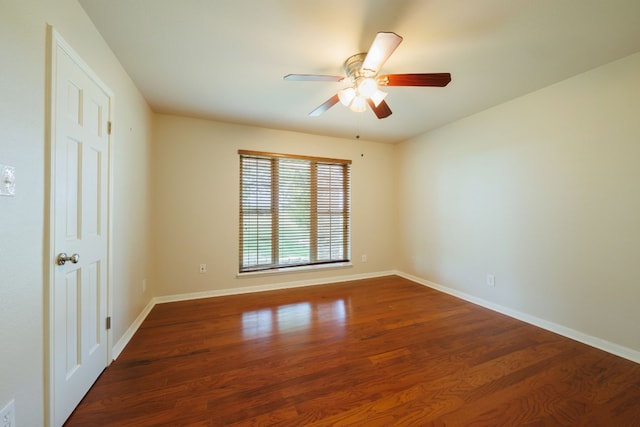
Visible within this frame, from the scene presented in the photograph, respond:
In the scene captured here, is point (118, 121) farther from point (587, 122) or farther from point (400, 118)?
point (587, 122)

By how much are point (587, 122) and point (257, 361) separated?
3.56m

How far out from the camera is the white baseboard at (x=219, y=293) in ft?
6.92

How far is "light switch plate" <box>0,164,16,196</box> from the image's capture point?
93cm

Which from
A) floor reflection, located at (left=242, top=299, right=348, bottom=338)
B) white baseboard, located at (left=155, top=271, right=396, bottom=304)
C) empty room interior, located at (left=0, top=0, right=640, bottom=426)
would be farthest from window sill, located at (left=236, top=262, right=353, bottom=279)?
floor reflection, located at (left=242, top=299, right=348, bottom=338)

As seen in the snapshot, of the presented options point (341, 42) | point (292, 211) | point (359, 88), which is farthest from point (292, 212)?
point (341, 42)

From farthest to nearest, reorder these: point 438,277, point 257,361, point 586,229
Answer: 1. point 438,277
2. point 586,229
3. point 257,361

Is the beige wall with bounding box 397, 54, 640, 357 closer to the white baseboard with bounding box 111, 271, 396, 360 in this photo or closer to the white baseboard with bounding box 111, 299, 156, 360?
the white baseboard with bounding box 111, 271, 396, 360

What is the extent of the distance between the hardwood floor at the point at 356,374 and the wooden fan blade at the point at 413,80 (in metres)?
2.12

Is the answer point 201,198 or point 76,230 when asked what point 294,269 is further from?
point 76,230

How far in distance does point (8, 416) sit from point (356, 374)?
1.75m

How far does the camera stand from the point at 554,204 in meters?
2.38

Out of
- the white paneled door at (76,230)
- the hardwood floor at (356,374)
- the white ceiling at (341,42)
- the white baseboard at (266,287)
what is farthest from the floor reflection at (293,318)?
the white ceiling at (341,42)

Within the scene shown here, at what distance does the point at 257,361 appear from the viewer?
190 cm

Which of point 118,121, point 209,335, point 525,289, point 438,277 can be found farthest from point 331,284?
point 118,121
